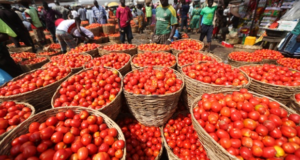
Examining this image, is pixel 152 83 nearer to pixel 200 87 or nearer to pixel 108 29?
pixel 200 87

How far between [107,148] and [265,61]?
17.8 feet

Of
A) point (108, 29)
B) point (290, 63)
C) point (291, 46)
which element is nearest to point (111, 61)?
point (290, 63)

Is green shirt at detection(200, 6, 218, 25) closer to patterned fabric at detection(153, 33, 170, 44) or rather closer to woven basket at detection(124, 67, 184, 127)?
patterned fabric at detection(153, 33, 170, 44)

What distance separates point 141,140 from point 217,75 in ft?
6.07

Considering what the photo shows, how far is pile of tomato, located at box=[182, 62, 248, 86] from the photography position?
97.2 inches

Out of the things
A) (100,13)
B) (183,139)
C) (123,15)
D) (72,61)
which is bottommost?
(183,139)

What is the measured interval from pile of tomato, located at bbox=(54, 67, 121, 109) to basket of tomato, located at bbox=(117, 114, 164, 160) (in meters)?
0.71

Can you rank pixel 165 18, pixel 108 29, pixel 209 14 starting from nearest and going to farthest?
pixel 165 18 < pixel 209 14 < pixel 108 29

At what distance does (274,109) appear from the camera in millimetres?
1764

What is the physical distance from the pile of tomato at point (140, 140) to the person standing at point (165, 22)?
3.56 meters

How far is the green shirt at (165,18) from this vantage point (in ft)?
15.7

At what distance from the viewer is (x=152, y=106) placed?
2.24 metres

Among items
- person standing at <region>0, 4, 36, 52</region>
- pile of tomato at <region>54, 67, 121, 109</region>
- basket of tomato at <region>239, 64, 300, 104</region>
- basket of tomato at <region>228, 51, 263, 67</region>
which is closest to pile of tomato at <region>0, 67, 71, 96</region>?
pile of tomato at <region>54, 67, 121, 109</region>

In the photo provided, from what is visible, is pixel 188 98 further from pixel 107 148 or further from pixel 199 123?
pixel 107 148
